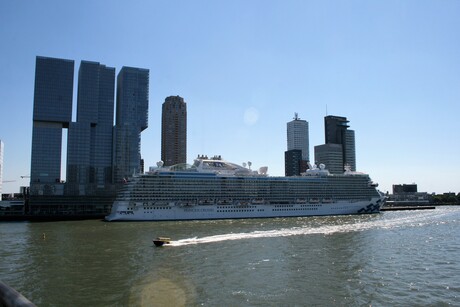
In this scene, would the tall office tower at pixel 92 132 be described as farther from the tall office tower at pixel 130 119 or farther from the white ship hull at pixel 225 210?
the white ship hull at pixel 225 210

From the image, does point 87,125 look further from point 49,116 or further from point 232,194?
point 232,194

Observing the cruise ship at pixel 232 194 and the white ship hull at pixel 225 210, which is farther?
the cruise ship at pixel 232 194

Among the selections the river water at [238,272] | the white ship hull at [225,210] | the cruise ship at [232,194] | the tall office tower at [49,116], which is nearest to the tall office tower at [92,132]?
the tall office tower at [49,116]

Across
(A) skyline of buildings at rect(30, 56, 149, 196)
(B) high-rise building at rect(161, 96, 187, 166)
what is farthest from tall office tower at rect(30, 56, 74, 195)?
(B) high-rise building at rect(161, 96, 187, 166)

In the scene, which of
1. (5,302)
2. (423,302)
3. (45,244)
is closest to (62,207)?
(45,244)

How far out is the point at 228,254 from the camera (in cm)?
3356

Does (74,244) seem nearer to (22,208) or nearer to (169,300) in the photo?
(169,300)

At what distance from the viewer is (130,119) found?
473 ft

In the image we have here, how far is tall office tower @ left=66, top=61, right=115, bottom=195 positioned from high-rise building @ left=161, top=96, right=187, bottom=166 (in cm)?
5459

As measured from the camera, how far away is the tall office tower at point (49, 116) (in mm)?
125950

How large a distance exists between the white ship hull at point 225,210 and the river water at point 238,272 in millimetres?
32835

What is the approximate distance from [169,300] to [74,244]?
2694 cm

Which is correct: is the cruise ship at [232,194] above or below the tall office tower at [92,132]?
below

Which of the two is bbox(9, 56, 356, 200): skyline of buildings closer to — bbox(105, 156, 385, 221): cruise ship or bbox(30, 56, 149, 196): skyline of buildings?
bbox(30, 56, 149, 196): skyline of buildings
